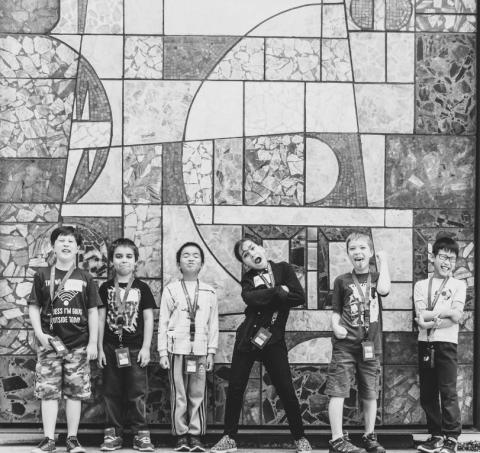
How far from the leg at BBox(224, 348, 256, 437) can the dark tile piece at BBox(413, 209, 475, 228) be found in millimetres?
1696

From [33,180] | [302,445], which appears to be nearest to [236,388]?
[302,445]

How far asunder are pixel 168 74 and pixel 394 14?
1.81 m

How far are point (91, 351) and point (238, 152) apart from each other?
6.22 feet

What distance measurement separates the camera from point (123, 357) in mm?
6105

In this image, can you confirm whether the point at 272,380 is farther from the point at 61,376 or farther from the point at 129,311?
the point at 61,376

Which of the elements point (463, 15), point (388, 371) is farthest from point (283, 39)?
point (388, 371)

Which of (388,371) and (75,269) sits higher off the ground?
(75,269)

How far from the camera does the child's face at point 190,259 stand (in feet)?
20.6

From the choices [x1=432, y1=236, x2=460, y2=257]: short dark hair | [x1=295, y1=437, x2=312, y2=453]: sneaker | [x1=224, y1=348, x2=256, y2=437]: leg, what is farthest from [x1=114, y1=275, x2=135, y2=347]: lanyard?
[x1=432, y1=236, x2=460, y2=257]: short dark hair

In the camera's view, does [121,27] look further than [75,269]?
Yes

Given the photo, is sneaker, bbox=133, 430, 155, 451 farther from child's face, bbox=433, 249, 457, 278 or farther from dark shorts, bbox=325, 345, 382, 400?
child's face, bbox=433, 249, 457, 278

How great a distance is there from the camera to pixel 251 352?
20.1ft

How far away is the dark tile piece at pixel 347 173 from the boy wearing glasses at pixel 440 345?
2.39 feet

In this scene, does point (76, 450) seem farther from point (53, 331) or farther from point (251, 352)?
point (251, 352)
